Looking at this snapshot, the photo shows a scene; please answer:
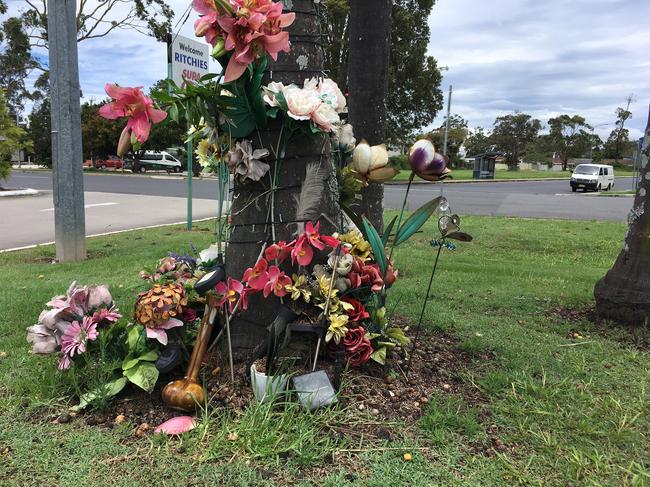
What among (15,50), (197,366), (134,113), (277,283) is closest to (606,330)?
(277,283)

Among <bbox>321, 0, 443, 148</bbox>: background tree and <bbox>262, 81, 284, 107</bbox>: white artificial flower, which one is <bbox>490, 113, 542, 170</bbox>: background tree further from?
<bbox>262, 81, 284, 107</bbox>: white artificial flower

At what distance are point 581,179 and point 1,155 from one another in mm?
28669

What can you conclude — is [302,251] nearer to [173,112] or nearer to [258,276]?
[258,276]

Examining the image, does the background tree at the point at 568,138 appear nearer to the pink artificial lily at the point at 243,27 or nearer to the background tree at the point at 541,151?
the background tree at the point at 541,151

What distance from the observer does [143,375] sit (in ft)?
7.78

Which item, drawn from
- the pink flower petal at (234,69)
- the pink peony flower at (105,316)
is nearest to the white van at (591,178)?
the pink flower petal at (234,69)

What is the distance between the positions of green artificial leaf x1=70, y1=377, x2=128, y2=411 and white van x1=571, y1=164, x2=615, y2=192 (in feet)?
102

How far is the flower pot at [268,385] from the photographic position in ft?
7.24

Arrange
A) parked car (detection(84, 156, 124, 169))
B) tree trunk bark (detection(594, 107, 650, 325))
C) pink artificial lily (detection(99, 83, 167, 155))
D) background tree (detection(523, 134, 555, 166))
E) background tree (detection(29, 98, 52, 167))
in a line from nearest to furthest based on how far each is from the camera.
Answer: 1. pink artificial lily (detection(99, 83, 167, 155))
2. tree trunk bark (detection(594, 107, 650, 325))
3. parked car (detection(84, 156, 124, 169))
4. background tree (detection(29, 98, 52, 167))
5. background tree (detection(523, 134, 555, 166))

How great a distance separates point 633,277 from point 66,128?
6.50 meters

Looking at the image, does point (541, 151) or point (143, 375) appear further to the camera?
point (541, 151)

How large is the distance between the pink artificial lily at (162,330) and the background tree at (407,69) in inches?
896

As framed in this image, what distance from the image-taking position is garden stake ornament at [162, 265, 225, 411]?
2.27m

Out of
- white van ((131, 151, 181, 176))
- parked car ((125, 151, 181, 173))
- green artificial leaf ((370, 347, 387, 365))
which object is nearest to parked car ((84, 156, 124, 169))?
parked car ((125, 151, 181, 173))
